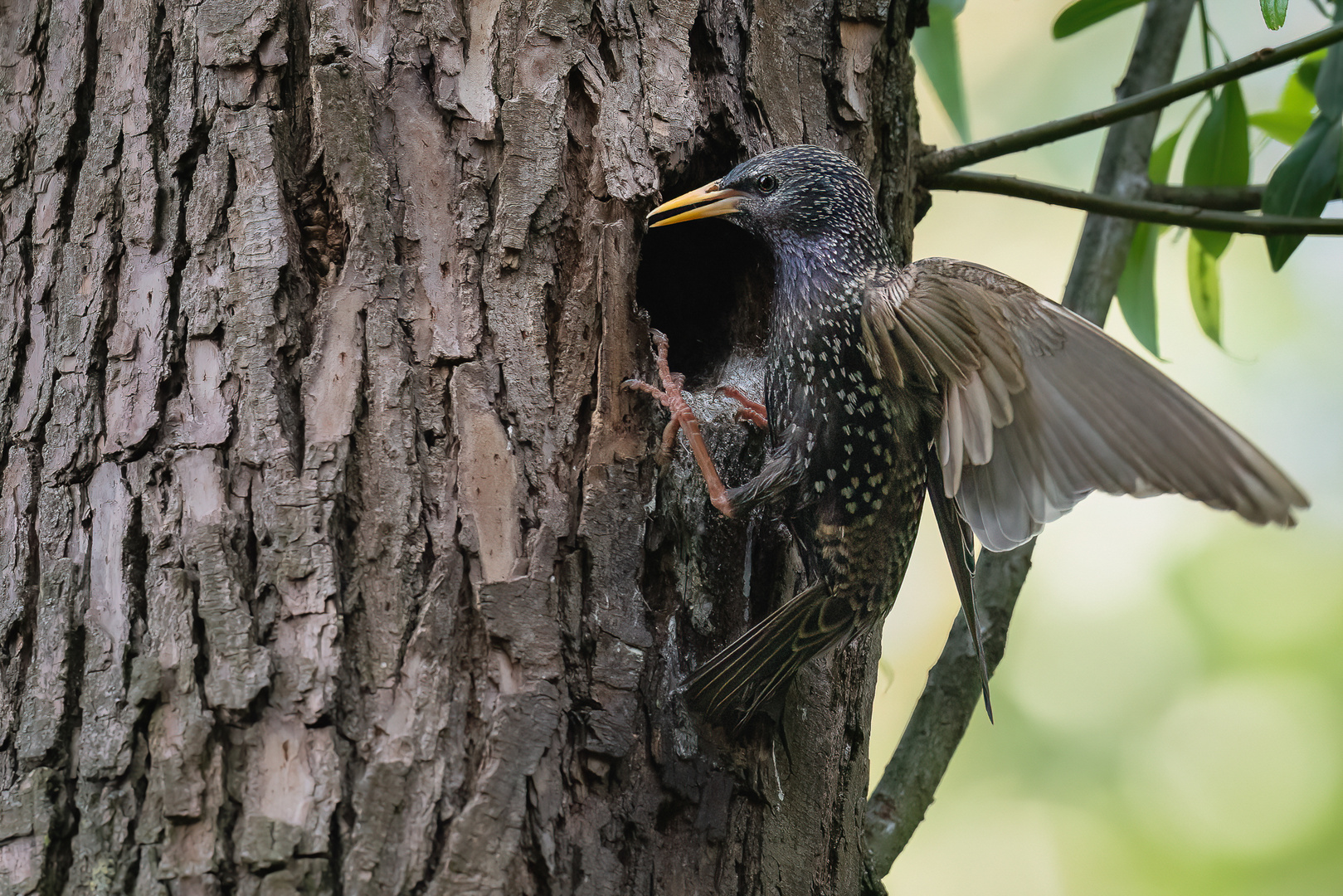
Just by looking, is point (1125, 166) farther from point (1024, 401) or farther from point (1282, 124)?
point (1024, 401)

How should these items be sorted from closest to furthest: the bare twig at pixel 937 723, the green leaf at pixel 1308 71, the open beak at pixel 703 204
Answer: the open beak at pixel 703 204
the bare twig at pixel 937 723
the green leaf at pixel 1308 71

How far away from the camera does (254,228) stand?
1.89m

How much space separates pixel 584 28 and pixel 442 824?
1.59 meters

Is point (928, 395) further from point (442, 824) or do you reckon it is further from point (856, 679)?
point (442, 824)

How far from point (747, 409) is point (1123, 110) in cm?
115

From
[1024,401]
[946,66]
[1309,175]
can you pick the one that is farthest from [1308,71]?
[1024,401]

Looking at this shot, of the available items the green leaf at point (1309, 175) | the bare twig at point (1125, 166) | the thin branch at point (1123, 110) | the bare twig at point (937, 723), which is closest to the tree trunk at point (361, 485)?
the bare twig at point (937, 723)

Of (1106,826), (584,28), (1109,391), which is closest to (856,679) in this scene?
(1109,391)

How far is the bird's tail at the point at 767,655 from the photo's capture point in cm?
199

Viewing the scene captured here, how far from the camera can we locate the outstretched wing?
6.25 feet

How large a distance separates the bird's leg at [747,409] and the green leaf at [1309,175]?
1.41m

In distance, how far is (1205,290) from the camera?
3.33 meters

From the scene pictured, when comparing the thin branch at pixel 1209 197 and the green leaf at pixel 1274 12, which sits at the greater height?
the thin branch at pixel 1209 197

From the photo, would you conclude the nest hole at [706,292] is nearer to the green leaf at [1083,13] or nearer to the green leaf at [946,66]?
the green leaf at [946,66]
